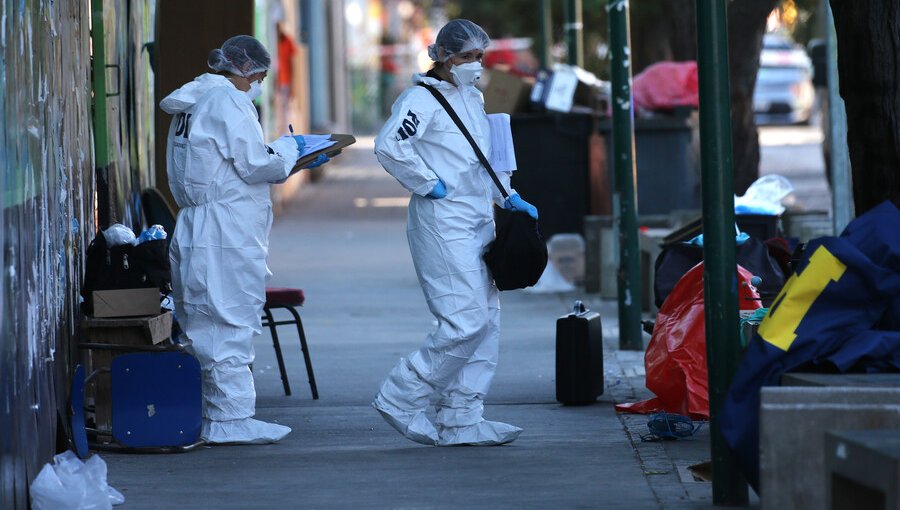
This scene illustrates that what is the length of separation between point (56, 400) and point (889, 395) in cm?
334

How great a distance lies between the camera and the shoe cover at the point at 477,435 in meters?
7.55

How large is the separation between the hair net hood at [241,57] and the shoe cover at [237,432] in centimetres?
157

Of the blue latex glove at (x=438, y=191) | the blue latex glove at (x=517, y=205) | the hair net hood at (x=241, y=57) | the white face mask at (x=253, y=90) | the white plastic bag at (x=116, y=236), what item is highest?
the hair net hood at (x=241, y=57)

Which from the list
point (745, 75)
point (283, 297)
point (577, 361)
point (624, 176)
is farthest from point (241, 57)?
point (745, 75)

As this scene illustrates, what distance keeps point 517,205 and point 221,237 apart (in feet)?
4.29

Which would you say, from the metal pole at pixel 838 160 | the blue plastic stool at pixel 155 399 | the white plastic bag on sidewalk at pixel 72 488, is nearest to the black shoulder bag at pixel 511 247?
the blue plastic stool at pixel 155 399

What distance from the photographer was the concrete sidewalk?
645 centimetres

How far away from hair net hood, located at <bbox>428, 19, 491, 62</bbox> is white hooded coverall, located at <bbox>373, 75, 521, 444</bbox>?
0.41 ft

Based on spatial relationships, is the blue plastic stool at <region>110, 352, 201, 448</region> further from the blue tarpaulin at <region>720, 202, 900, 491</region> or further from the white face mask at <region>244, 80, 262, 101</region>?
the blue tarpaulin at <region>720, 202, 900, 491</region>

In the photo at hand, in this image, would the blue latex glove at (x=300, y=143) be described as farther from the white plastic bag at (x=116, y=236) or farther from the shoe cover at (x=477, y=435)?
the shoe cover at (x=477, y=435)

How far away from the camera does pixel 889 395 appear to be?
5.58m

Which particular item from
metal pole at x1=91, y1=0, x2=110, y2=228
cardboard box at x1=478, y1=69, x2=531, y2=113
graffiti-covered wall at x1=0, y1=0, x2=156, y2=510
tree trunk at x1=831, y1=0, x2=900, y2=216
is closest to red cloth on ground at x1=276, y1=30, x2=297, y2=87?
cardboard box at x1=478, y1=69, x2=531, y2=113

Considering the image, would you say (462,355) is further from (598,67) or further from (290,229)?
(598,67)

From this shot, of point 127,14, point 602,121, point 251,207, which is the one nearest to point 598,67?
point 602,121
